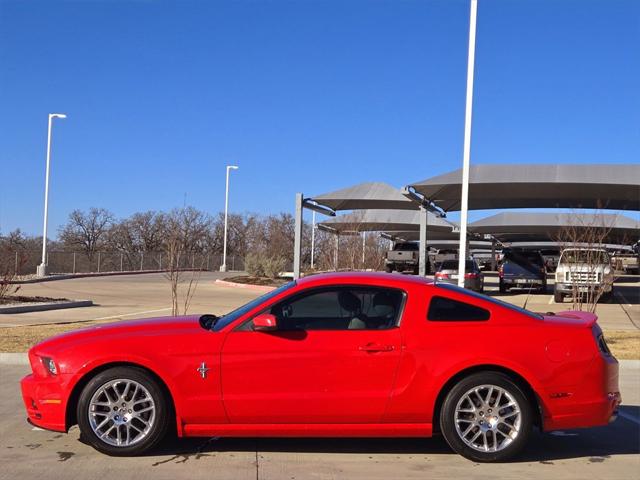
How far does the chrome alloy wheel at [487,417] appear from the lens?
5078 mm

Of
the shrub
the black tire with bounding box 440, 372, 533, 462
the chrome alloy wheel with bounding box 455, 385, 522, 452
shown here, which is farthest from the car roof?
the shrub

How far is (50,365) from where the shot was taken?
5109 millimetres

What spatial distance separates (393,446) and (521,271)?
75.2ft

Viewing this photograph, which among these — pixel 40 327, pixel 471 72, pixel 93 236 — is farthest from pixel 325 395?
pixel 93 236

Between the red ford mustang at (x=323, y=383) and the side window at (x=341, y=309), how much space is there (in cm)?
5

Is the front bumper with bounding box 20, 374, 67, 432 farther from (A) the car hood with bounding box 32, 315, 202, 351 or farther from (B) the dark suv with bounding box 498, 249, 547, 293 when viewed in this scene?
(B) the dark suv with bounding box 498, 249, 547, 293

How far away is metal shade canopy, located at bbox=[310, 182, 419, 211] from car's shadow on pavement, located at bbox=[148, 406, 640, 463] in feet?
69.9

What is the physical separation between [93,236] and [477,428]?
236ft

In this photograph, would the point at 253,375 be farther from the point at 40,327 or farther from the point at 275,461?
the point at 40,327

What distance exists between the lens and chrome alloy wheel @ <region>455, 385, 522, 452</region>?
5078 millimetres

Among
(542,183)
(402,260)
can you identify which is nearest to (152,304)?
(542,183)

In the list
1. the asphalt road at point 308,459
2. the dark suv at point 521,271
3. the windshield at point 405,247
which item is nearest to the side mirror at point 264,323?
the asphalt road at point 308,459

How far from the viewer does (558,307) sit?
21.7 m

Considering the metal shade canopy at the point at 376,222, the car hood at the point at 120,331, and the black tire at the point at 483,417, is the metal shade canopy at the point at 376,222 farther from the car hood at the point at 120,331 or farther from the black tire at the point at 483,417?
the black tire at the point at 483,417
